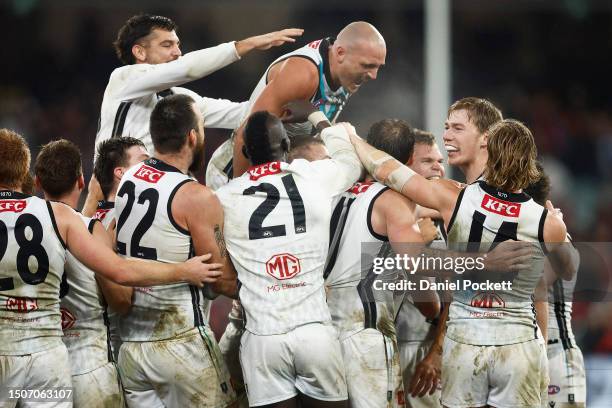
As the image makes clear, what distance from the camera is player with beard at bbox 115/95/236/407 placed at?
5121 millimetres

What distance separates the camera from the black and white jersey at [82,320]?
5.20m

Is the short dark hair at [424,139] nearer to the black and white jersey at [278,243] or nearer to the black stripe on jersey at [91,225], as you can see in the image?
the black and white jersey at [278,243]

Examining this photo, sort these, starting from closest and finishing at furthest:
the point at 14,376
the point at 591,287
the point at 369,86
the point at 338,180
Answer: the point at 14,376, the point at 338,180, the point at 591,287, the point at 369,86

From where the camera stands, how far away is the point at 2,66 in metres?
13.6

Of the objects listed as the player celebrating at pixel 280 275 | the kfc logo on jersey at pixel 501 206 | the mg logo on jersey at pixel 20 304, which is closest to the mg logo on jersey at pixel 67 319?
the mg logo on jersey at pixel 20 304

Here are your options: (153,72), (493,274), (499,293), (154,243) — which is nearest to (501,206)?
(493,274)

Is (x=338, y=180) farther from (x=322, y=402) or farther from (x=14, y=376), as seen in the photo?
(x=14, y=376)

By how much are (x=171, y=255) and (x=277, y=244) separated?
57cm

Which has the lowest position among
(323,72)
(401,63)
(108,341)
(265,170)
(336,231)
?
(108,341)

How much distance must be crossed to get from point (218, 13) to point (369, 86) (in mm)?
2484

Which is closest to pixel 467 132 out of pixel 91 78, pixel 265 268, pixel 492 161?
pixel 492 161

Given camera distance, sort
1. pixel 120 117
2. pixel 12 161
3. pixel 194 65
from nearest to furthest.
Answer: pixel 12 161
pixel 194 65
pixel 120 117

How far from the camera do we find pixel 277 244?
5059 mm

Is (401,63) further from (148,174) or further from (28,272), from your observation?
(28,272)
